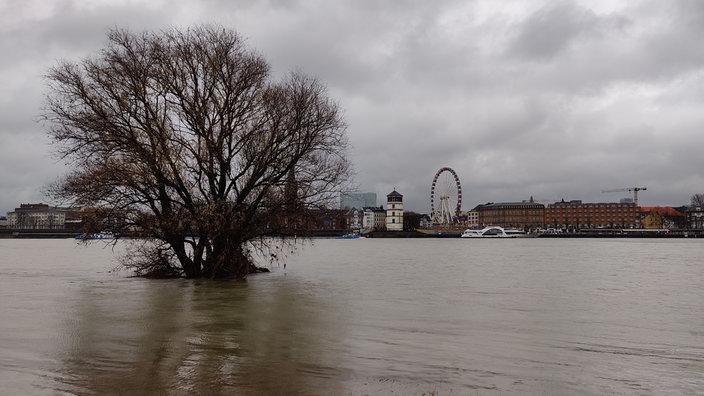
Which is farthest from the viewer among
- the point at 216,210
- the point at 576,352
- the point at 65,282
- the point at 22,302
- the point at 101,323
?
the point at 65,282

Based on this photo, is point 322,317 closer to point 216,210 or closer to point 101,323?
point 101,323

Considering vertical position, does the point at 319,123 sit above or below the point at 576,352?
above

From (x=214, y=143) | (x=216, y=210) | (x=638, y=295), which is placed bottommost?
(x=638, y=295)

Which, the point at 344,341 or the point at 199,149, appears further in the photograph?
the point at 199,149

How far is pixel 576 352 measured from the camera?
14.2 meters

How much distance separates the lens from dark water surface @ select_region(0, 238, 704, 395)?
10.5m

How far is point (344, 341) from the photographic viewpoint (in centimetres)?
1493

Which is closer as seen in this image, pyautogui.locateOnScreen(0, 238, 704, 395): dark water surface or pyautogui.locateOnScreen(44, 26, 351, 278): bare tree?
pyautogui.locateOnScreen(0, 238, 704, 395): dark water surface

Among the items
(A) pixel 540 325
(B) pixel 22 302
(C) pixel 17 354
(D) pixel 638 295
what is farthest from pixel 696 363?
(B) pixel 22 302

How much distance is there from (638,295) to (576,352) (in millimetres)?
16385

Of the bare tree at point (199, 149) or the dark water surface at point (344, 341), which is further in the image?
the bare tree at point (199, 149)

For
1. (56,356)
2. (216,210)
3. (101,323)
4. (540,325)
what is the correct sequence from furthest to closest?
(216,210) → (540,325) → (101,323) → (56,356)

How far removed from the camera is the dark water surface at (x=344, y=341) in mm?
10516

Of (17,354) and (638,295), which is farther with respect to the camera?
(638,295)
